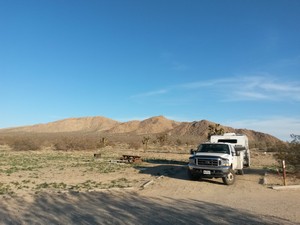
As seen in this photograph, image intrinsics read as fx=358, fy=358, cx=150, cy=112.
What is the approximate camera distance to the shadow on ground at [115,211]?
9.25 m

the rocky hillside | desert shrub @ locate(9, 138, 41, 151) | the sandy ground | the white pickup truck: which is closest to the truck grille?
the white pickup truck

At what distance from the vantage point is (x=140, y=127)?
506ft

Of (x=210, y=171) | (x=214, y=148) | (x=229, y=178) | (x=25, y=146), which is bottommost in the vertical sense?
(x=229, y=178)

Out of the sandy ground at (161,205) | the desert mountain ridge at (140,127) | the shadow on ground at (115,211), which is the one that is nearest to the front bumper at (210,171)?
the sandy ground at (161,205)

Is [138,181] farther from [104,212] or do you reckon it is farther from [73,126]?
[73,126]

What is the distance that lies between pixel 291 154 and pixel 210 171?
5737mm

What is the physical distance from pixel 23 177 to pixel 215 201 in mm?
10728

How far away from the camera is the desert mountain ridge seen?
133500mm

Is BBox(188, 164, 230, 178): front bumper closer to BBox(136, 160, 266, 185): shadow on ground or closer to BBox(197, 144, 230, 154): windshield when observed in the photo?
BBox(136, 160, 266, 185): shadow on ground

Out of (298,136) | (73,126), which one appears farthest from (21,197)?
(73,126)

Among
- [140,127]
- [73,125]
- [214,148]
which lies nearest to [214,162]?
[214,148]

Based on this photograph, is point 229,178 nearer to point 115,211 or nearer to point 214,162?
point 214,162

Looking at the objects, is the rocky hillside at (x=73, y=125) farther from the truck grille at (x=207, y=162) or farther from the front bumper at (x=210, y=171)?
the truck grille at (x=207, y=162)

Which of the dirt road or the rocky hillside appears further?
the rocky hillside
